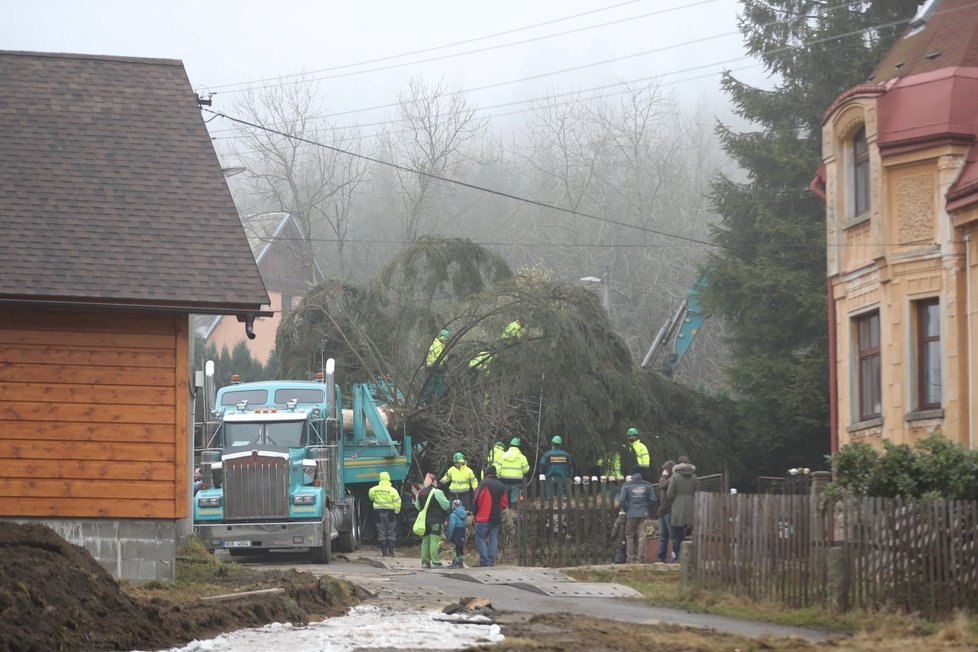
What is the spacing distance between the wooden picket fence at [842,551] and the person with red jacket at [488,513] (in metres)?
5.80

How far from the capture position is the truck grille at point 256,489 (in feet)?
79.2

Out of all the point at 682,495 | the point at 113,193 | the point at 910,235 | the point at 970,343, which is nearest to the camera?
the point at 113,193

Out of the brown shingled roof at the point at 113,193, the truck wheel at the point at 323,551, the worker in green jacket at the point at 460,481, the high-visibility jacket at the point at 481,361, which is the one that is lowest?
the truck wheel at the point at 323,551

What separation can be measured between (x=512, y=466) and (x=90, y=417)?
1109 cm

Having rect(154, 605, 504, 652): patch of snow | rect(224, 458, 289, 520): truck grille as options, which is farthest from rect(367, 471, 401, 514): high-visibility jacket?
rect(154, 605, 504, 652): patch of snow

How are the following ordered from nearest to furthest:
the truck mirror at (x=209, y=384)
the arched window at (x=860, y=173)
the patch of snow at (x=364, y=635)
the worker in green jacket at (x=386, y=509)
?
the patch of snow at (x=364, y=635) → the arched window at (x=860, y=173) → the truck mirror at (x=209, y=384) → the worker in green jacket at (x=386, y=509)

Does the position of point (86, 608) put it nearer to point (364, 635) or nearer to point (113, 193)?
point (364, 635)

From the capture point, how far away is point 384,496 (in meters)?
27.2

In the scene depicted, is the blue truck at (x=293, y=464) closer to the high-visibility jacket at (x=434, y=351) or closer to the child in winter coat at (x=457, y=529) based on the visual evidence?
the high-visibility jacket at (x=434, y=351)

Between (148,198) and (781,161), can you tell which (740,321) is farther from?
(148,198)

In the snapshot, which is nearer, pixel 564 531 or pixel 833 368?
pixel 564 531

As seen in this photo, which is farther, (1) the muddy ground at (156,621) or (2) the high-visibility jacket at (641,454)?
(2) the high-visibility jacket at (641,454)

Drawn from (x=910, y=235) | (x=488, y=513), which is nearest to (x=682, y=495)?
(x=488, y=513)

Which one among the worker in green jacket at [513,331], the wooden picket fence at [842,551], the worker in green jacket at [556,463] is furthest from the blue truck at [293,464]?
the wooden picket fence at [842,551]
